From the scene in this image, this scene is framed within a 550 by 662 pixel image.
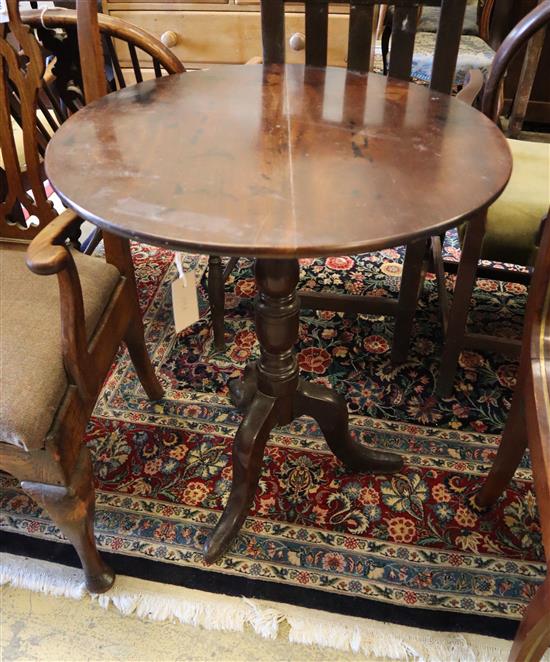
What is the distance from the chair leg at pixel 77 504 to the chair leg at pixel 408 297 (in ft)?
2.84

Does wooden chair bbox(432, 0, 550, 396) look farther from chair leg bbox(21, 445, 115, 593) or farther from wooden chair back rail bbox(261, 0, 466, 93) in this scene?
chair leg bbox(21, 445, 115, 593)

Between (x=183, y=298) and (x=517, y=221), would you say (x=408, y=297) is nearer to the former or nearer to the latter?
(x=517, y=221)

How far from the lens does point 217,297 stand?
59.2 inches

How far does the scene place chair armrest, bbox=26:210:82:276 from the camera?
0.76 metres

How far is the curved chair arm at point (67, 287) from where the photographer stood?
772 mm

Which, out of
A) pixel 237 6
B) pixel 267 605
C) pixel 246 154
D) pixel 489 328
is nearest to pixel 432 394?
pixel 489 328

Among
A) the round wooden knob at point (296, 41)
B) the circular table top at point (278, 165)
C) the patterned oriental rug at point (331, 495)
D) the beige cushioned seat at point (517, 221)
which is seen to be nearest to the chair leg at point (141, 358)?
the patterned oriental rug at point (331, 495)

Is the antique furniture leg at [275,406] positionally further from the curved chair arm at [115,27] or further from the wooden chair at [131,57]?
the curved chair arm at [115,27]

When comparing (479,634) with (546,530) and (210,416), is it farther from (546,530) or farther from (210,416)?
(210,416)

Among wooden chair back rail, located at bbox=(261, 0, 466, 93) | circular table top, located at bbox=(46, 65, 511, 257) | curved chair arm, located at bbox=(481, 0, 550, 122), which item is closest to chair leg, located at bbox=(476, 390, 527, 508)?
circular table top, located at bbox=(46, 65, 511, 257)

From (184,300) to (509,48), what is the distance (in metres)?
0.83

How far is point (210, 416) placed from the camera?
141 centimetres

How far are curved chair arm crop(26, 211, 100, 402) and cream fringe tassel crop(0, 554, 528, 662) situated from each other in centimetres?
41

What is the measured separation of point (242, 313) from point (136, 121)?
33.8 inches
